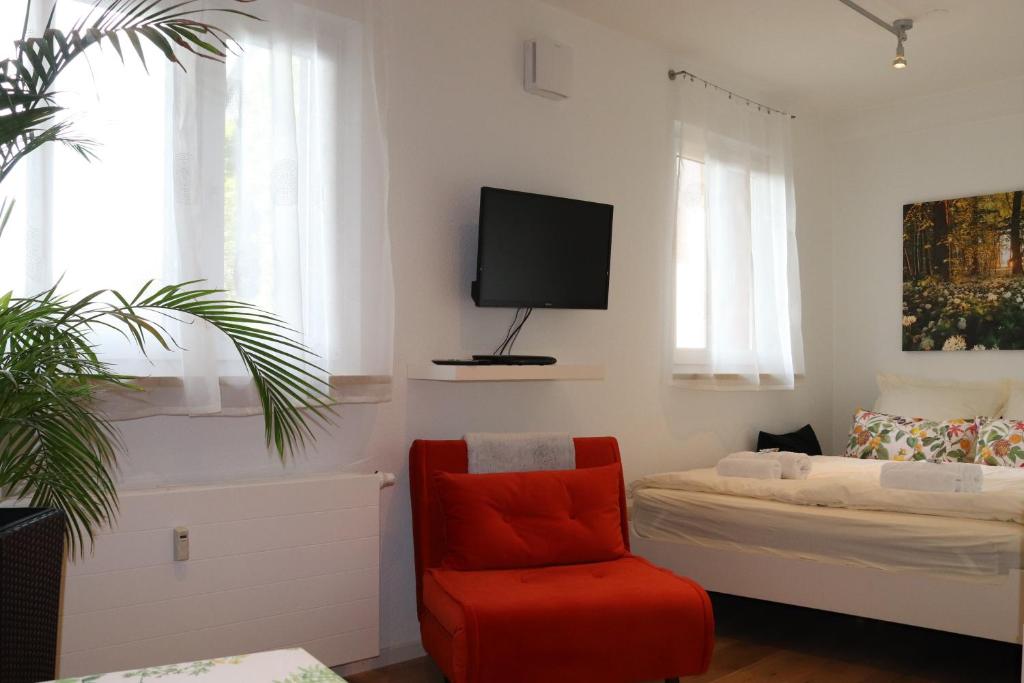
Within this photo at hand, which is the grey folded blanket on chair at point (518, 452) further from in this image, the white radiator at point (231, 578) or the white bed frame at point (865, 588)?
the white bed frame at point (865, 588)

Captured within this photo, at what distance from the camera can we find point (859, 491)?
327 cm

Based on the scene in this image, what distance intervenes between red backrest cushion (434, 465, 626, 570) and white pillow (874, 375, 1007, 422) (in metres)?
2.45

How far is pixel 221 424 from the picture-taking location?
9.14 feet

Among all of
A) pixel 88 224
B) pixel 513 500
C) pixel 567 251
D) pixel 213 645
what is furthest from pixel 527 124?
pixel 213 645

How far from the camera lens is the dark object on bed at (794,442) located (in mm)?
4684

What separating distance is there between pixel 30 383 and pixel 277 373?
1.77ft

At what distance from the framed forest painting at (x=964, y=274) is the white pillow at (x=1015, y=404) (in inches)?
10.7

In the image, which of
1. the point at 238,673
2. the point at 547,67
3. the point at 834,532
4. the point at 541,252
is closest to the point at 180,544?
the point at 238,673

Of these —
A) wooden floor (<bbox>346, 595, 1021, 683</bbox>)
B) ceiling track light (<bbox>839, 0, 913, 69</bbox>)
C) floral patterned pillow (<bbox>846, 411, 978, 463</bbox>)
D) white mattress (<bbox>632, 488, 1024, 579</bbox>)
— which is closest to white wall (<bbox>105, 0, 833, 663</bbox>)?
white mattress (<bbox>632, 488, 1024, 579</bbox>)

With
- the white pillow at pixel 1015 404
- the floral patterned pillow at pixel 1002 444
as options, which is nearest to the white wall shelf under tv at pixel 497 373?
the floral patterned pillow at pixel 1002 444

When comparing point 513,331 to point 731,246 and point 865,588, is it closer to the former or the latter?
point 731,246

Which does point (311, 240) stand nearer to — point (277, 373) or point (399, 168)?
point (399, 168)

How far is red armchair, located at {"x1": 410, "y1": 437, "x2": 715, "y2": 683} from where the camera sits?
8.17ft

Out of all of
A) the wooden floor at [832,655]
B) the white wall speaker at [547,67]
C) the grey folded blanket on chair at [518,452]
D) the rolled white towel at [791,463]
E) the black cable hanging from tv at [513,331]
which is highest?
the white wall speaker at [547,67]
